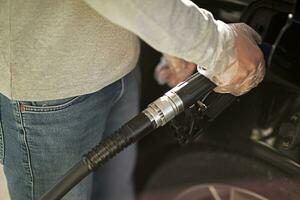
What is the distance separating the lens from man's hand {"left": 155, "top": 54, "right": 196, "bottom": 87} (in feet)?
3.13

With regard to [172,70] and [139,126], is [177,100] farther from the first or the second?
[172,70]

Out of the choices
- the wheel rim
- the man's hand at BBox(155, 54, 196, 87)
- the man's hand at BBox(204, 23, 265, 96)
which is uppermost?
the man's hand at BBox(204, 23, 265, 96)

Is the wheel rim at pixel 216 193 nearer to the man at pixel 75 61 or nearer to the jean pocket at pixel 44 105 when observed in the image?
the man at pixel 75 61

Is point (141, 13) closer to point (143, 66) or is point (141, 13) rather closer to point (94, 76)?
point (94, 76)

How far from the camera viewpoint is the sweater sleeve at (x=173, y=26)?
0.57m

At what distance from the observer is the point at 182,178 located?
1.14 m

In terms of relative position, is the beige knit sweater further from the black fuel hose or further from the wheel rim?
the wheel rim

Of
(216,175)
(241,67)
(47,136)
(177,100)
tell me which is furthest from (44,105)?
(216,175)

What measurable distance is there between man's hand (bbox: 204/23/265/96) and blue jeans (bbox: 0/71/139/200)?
231 mm

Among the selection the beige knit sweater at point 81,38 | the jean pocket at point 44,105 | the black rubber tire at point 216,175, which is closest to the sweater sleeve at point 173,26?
the beige knit sweater at point 81,38

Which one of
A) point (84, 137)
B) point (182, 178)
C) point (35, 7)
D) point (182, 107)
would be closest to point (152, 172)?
point (182, 178)

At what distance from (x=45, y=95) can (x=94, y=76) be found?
8 cm

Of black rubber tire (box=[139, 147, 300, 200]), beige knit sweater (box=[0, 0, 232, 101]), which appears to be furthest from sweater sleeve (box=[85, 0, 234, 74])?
black rubber tire (box=[139, 147, 300, 200])

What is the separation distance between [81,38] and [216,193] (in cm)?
58
